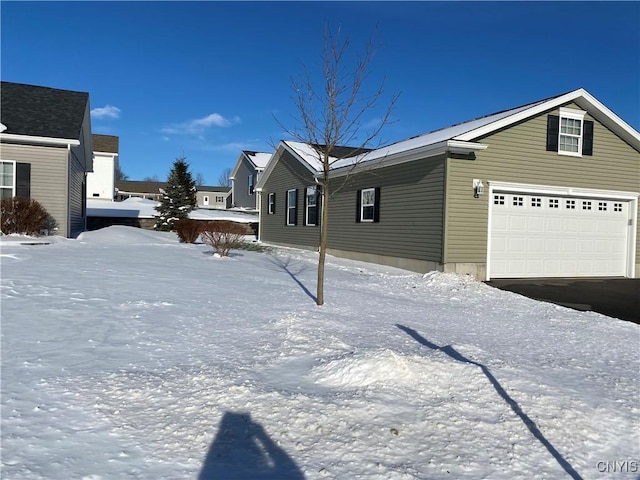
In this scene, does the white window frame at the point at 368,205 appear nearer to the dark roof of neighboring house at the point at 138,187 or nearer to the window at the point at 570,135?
the window at the point at 570,135

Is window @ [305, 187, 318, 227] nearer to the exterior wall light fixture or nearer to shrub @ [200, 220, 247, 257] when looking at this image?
shrub @ [200, 220, 247, 257]

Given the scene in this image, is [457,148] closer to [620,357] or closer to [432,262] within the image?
[432,262]

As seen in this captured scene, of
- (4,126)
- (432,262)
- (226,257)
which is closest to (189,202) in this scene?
(4,126)

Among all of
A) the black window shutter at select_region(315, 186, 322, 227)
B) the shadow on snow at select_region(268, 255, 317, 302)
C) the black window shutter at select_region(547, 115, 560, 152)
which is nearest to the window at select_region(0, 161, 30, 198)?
the shadow on snow at select_region(268, 255, 317, 302)

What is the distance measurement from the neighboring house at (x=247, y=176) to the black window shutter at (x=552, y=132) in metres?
25.6

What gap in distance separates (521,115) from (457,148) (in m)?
2.16

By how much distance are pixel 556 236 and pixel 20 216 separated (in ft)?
44.4

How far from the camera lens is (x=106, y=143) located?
37156 millimetres

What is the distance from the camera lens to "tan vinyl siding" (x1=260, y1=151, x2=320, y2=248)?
17516mm

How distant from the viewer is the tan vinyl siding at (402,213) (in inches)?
446

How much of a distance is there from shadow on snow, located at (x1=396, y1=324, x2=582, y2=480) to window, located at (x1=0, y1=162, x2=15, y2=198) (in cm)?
1207

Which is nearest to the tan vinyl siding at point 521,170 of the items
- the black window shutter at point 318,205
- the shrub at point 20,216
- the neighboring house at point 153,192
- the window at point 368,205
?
the window at point 368,205

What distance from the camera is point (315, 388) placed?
152 inches

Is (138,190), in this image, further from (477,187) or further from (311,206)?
(477,187)
